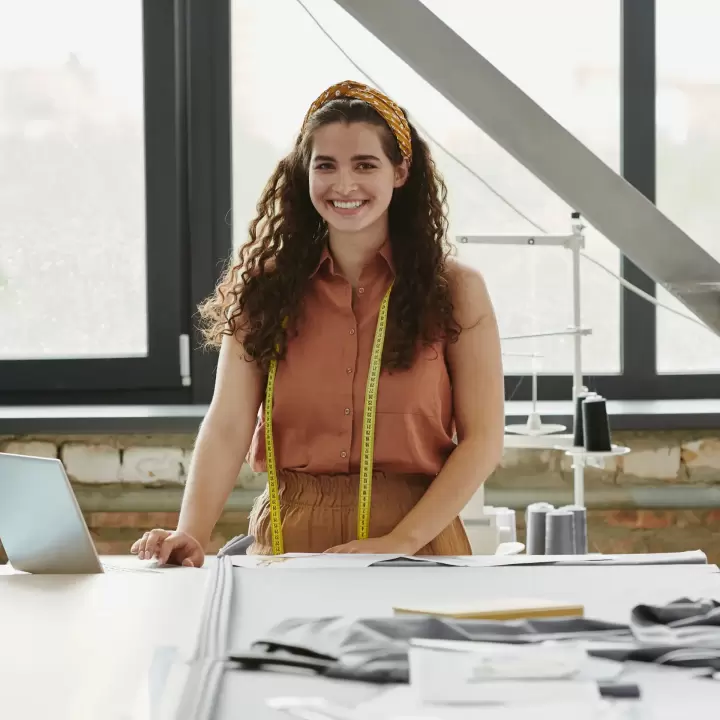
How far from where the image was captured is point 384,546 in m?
1.55

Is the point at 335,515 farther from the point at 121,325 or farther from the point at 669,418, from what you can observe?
the point at 121,325

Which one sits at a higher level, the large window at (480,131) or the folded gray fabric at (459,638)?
the large window at (480,131)

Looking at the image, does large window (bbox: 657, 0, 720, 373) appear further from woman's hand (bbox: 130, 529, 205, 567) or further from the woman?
woman's hand (bbox: 130, 529, 205, 567)

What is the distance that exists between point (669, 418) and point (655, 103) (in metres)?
0.88

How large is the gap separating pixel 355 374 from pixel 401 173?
0.35m

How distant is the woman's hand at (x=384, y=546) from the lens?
1.51m

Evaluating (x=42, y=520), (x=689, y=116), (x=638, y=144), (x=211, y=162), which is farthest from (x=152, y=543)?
(x=689, y=116)

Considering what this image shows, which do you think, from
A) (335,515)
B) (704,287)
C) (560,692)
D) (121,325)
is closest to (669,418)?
(335,515)

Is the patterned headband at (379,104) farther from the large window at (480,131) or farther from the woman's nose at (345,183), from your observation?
the large window at (480,131)

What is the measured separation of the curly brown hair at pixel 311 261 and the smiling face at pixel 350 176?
2 cm

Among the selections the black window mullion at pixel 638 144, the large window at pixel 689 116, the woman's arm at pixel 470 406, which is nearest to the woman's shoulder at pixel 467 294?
the woman's arm at pixel 470 406

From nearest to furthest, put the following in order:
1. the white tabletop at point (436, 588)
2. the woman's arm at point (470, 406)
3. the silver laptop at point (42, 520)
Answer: the white tabletop at point (436, 588)
the silver laptop at point (42, 520)
the woman's arm at point (470, 406)

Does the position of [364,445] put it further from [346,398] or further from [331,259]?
[331,259]

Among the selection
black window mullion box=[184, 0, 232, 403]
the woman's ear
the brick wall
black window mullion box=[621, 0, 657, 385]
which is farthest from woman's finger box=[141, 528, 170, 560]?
black window mullion box=[621, 0, 657, 385]
